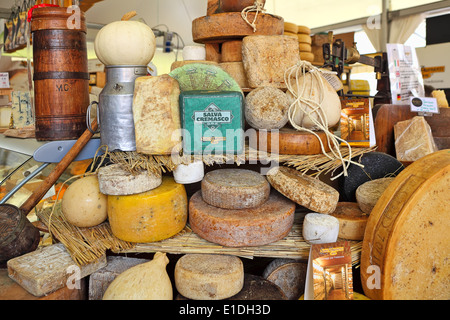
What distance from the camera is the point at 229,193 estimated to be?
5.01 ft

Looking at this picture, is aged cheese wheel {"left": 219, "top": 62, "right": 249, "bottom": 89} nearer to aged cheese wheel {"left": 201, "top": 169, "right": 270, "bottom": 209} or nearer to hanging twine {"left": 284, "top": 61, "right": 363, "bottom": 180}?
hanging twine {"left": 284, "top": 61, "right": 363, "bottom": 180}

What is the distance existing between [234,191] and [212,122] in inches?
12.6

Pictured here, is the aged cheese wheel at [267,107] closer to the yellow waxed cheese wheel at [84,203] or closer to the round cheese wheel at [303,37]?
the yellow waxed cheese wheel at [84,203]

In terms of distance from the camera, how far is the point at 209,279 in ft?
4.21

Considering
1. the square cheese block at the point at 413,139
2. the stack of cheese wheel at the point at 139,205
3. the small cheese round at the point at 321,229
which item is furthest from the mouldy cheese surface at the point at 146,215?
the square cheese block at the point at 413,139

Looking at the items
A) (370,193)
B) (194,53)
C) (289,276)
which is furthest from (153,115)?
(370,193)

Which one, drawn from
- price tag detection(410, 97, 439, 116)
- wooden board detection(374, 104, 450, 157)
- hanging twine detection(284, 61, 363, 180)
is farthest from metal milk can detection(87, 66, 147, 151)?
price tag detection(410, 97, 439, 116)

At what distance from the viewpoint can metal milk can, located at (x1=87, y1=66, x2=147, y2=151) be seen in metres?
1.59

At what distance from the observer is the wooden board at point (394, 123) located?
2305 millimetres

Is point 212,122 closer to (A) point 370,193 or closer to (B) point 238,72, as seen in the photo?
(B) point 238,72

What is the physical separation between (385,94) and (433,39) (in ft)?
11.2

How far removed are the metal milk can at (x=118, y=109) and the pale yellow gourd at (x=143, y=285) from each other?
1.90 ft

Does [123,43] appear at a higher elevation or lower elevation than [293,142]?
higher

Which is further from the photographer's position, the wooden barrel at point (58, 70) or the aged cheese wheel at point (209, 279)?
the wooden barrel at point (58, 70)
